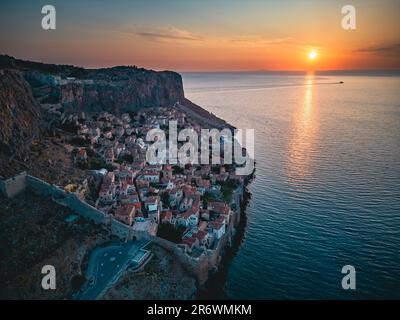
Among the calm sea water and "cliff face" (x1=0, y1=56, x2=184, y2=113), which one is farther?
"cliff face" (x1=0, y1=56, x2=184, y2=113)

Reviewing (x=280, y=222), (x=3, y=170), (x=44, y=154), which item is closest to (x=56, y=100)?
(x=44, y=154)

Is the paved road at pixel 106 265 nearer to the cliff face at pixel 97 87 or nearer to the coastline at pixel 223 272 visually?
A: the coastline at pixel 223 272

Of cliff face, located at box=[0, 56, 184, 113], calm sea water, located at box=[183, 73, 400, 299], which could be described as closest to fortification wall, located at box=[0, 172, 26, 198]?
calm sea water, located at box=[183, 73, 400, 299]

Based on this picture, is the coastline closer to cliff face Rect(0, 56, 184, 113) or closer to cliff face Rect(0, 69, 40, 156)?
cliff face Rect(0, 69, 40, 156)

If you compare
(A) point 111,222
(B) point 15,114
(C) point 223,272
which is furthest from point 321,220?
(B) point 15,114

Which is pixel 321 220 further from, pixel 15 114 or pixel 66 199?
pixel 15 114

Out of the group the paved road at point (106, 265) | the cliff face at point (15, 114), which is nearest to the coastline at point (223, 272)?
the paved road at point (106, 265)

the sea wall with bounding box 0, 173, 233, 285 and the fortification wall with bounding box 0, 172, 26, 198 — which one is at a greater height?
the fortification wall with bounding box 0, 172, 26, 198
